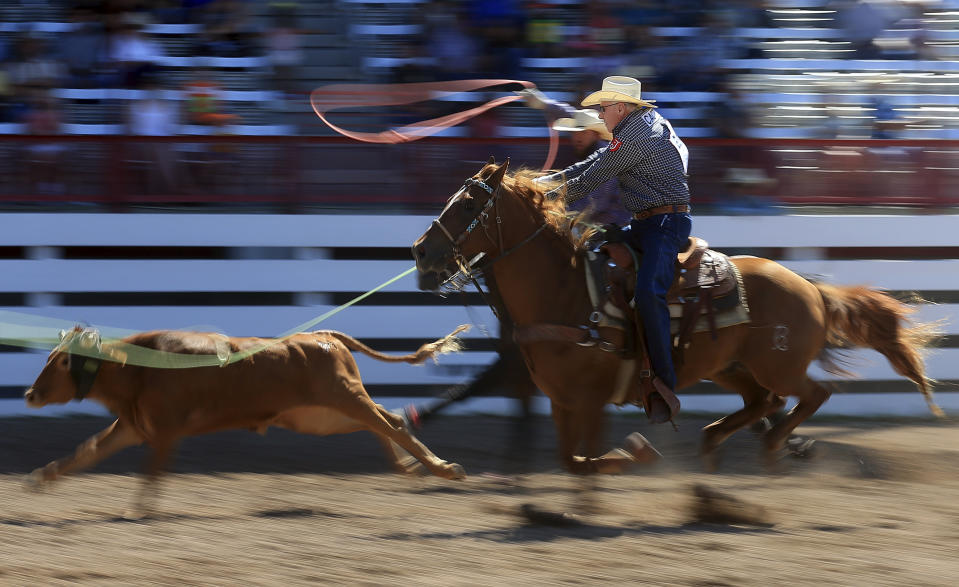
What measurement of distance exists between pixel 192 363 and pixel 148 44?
4.84 m

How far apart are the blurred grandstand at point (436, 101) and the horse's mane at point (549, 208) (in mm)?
2713

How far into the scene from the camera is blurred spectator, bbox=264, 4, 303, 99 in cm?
948

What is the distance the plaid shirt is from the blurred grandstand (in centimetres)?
276

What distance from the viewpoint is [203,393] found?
5.47 m

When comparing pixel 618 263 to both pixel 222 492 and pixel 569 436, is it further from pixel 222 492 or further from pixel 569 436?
pixel 222 492

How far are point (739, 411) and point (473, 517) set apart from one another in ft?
5.54

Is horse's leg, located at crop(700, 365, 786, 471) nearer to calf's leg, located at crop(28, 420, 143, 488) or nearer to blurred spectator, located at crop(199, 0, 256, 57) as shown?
calf's leg, located at crop(28, 420, 143, 488)

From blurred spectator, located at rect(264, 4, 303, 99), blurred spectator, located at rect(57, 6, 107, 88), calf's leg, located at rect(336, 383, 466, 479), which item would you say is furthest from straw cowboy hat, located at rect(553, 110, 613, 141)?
blurred spectator, located at rect(57, 6, 107, 88)

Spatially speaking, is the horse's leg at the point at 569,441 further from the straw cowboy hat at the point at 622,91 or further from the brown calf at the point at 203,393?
the straw cowboy hat at the point at 622,91

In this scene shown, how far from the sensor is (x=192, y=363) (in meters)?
5.50

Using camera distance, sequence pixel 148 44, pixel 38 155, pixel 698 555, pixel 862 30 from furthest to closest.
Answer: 1. pixel 862 30
2. pixel 148 44
3. pixel 38 155
4. pixel 698 555

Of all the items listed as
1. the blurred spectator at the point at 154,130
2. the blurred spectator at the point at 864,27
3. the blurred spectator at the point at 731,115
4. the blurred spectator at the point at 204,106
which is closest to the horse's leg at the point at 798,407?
the blurred spectator at the point at 731,115

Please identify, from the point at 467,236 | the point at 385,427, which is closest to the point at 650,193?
the point at 467,236

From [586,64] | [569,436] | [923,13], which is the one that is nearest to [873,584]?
[569,436]
